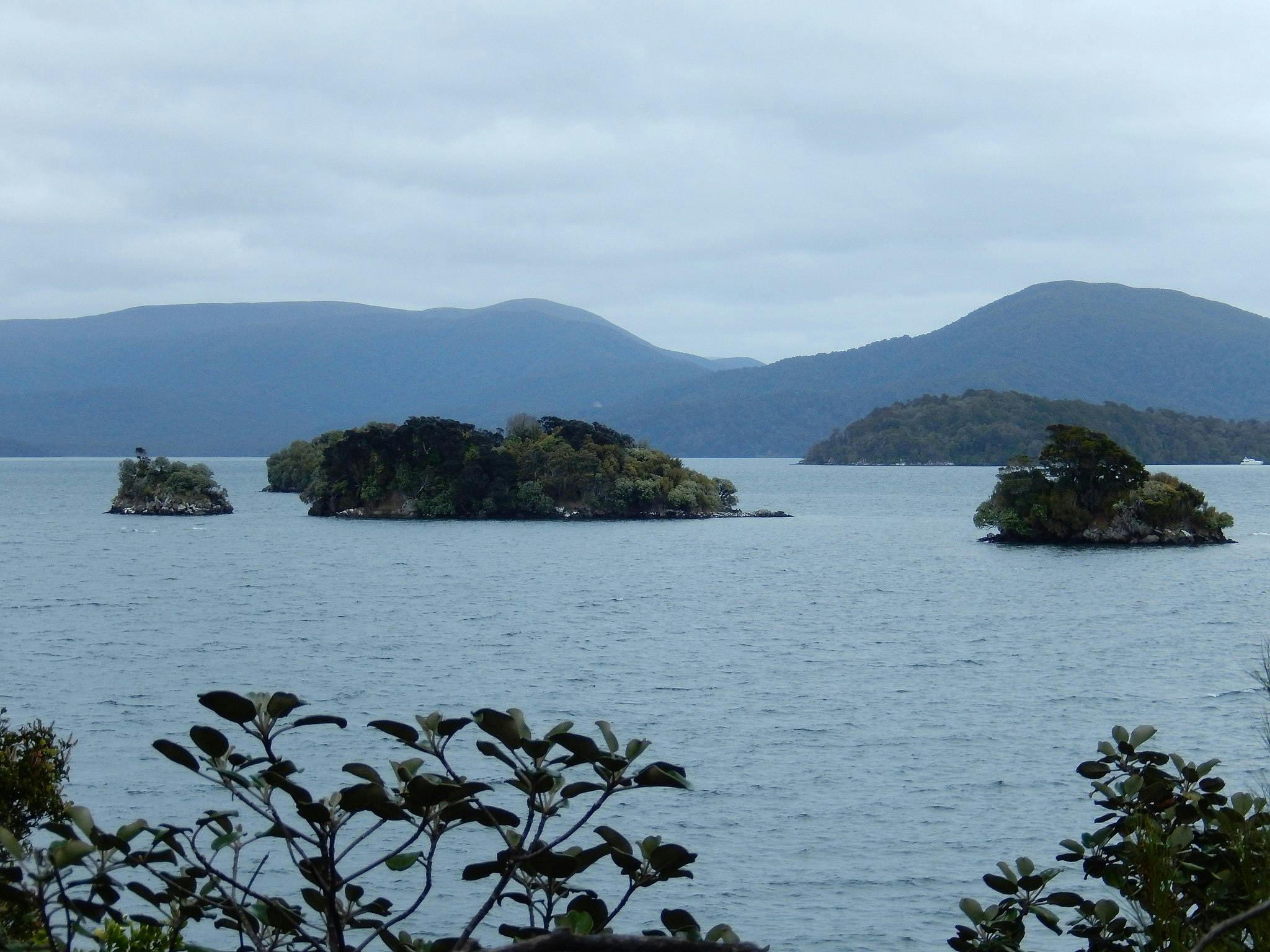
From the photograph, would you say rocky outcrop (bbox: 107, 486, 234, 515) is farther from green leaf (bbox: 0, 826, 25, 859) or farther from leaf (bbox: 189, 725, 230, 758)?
green leaf (bbox: 0, 826, 25, 859)

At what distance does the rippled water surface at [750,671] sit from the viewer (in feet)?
65.7

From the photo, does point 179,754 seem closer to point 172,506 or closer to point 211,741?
point 211,741

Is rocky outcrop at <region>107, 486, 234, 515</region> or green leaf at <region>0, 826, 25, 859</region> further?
rocky outcrop at <region>107, 486, 234, 515</region>

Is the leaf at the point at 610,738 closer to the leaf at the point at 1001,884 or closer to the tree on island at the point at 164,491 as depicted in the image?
the leaf at the point at 1001,884

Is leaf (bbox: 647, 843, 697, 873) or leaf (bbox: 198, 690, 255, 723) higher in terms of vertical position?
leaf (bbox: 198, 690, 255, 723)

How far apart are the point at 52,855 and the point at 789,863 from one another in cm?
1660

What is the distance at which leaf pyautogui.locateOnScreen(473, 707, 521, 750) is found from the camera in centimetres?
406

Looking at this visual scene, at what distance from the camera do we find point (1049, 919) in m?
6.32

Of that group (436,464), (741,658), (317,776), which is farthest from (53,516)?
(317,776)

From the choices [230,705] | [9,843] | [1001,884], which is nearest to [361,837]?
[230,705]

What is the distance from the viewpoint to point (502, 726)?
4074 mm

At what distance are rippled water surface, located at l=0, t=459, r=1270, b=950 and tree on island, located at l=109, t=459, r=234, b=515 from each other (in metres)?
36.1

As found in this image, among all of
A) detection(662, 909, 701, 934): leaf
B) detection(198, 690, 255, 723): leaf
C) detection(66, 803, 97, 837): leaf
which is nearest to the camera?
detection(66, 803, 97, 837): leaf

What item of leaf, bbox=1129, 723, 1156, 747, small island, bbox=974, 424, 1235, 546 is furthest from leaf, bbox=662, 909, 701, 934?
small island, bbox=974, 424, 1235, 546
